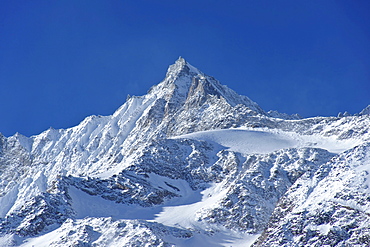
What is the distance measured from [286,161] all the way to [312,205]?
50474mm

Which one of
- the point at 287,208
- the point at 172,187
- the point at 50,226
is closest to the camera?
the point at 287,208

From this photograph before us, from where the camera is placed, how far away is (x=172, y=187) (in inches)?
5335

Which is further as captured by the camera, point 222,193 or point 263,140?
point 263,140

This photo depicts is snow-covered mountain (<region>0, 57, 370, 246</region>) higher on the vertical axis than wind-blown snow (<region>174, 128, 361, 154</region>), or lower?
lower

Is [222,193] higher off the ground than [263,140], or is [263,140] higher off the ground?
[263,140]

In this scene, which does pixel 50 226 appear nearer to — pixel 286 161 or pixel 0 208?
pixel 286 161

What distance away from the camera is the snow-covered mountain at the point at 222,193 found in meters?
80.8

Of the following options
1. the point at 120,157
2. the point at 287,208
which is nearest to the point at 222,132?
the point at 120,157

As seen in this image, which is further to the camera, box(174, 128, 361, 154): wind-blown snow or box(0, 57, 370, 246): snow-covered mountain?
box(174, 128, 361, 154): wind-blown snow

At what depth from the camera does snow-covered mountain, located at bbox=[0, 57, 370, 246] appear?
265 ft

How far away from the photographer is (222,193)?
128 metres

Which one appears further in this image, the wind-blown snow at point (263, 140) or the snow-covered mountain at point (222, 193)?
the wind-blown snow at point (263, 140)

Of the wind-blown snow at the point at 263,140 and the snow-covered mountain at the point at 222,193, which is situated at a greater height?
Result: the wind-blown snow at the point at 263,140

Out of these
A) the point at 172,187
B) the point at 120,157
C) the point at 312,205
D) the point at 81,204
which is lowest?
the point at 312,205
